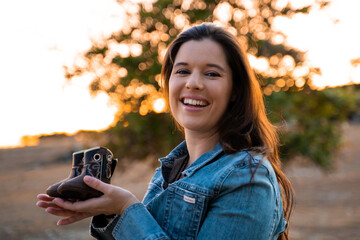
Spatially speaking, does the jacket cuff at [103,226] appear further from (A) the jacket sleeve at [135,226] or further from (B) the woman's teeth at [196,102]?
(B) the woman's teeth at [196,102]

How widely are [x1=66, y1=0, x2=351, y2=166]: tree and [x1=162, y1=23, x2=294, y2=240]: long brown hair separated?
5.10 metres

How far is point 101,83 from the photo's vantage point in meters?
7.80

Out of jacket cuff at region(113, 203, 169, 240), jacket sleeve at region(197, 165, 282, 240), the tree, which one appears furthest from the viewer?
the tree

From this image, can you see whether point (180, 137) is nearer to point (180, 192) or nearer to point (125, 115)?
point (125, 115)

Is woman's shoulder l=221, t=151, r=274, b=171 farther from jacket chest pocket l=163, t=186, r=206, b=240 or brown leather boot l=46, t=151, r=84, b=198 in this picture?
brown leather boot l=46, t=151, r=84, b=198

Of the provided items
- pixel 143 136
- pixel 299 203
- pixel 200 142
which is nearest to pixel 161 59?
pixel 143 136

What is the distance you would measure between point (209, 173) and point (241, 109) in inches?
16.4

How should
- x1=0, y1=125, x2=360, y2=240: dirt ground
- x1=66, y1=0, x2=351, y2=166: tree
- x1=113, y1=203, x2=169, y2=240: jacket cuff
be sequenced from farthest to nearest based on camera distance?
1. x1=0, y1=125, x2=360, y2=240: dirt ground
2. x1=66, y1=0, x2=351, y2=166: tree
3. x1=113, y1=203, x2=169, y2=240: jacket cuff

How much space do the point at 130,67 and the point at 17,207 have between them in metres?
9.44

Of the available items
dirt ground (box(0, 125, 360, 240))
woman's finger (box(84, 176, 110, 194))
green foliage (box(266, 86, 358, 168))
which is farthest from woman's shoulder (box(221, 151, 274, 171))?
green foliage (box(266, 86, 358, 168))

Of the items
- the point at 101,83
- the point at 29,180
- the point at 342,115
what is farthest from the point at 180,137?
the point at 29,180

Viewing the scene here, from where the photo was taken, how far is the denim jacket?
1.69 meters

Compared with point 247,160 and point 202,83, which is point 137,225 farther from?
point 202,83

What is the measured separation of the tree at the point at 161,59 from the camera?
24.5ft
